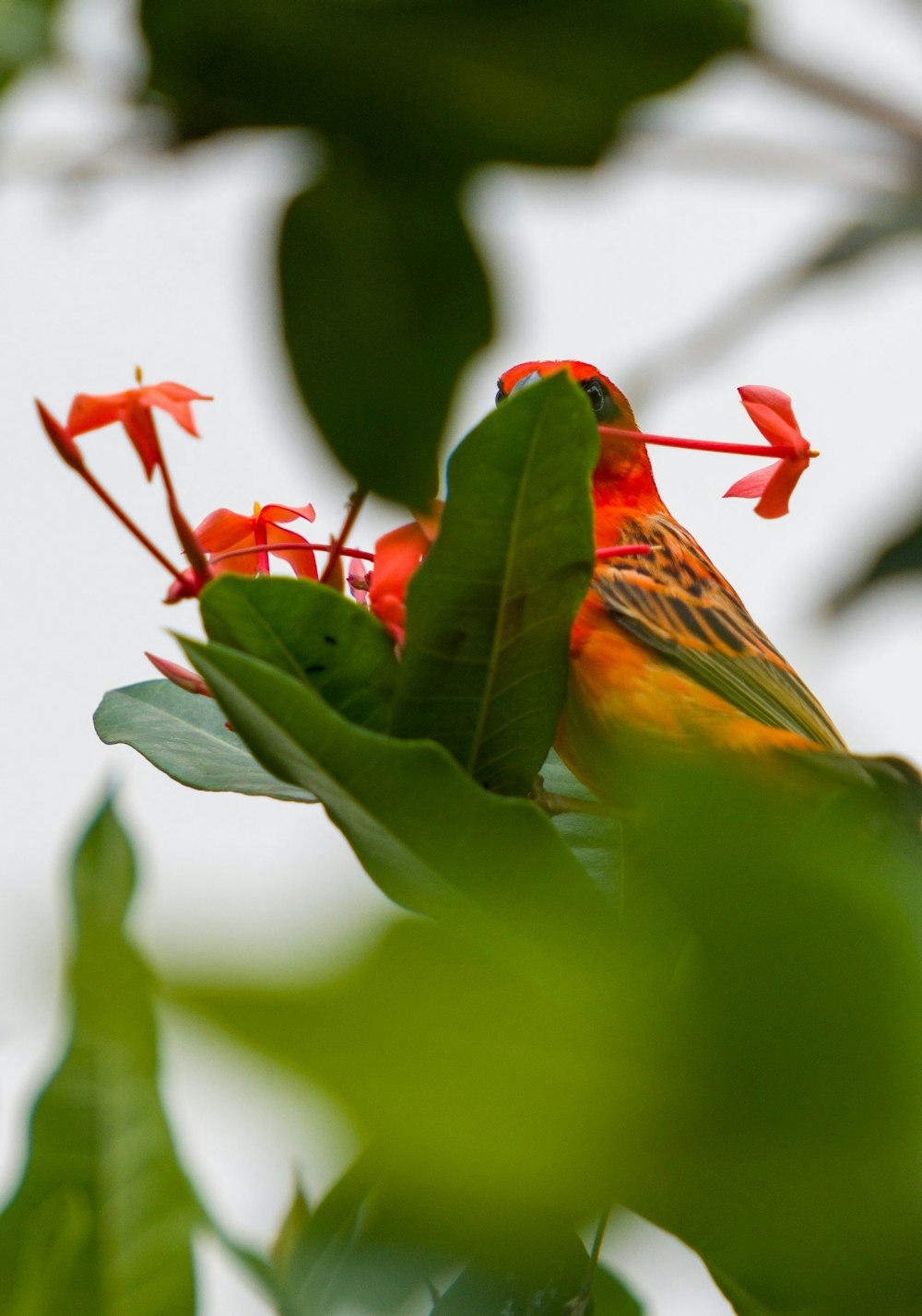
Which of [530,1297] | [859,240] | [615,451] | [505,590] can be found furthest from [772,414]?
[615,451]

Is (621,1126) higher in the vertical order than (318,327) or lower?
lower

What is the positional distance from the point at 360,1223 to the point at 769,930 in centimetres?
33

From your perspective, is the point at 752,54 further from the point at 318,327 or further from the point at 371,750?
the point at 371,750

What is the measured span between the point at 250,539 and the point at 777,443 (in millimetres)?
676

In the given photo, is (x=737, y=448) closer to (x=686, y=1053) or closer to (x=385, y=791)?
(x=385, y=791)

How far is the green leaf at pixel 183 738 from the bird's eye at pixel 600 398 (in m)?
1.28

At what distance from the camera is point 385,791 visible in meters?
1.21

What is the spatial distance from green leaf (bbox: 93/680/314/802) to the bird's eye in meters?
1.28

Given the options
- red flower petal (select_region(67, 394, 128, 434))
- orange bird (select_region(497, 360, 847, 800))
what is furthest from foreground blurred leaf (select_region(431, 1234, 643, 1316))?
red flower petal (select_region(67, 394, 128, 434))

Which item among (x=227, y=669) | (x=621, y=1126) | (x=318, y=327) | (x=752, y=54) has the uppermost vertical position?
(x=752, y=54)

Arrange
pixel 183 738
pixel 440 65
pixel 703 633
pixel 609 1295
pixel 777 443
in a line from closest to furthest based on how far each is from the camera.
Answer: pixel 440 65, pixel 609 1295, pixel 777 443, pixel 183 738, pixel 703 633

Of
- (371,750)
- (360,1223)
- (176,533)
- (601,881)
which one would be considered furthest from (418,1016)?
(601,881)

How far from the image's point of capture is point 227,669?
1188mm

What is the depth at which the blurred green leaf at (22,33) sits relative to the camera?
2.60 feet
